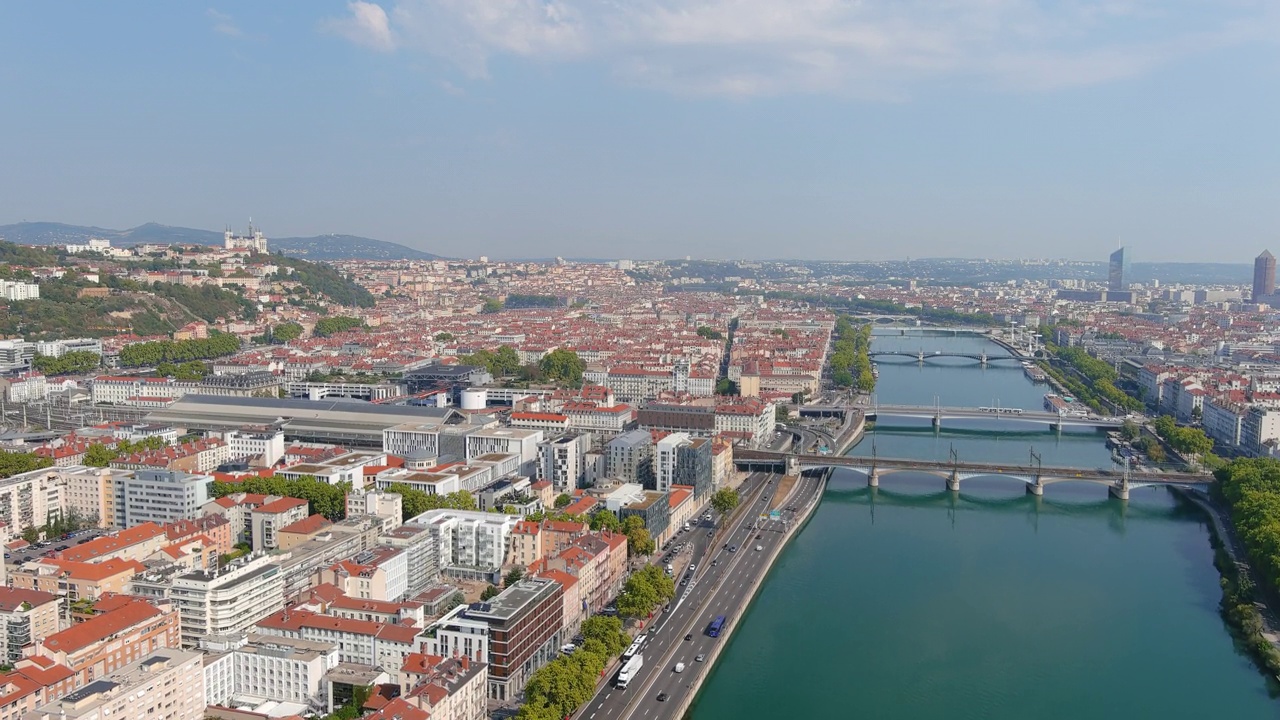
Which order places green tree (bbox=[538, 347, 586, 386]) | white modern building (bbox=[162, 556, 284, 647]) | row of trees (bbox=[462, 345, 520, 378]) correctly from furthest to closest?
row of trees (bbox=[462, 345, 520, 378]), green tree (bbox=[538, 347, 586, 386]), white modern building (bbox=[162, 556, 284, 647])

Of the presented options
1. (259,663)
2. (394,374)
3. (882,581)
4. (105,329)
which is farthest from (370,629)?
(105,329)

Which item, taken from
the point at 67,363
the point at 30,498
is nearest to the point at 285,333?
the point at 67,363

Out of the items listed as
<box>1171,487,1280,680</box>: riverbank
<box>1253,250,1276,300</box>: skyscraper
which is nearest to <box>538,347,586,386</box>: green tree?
<box>1171,487,1280,680</box>: riverbank

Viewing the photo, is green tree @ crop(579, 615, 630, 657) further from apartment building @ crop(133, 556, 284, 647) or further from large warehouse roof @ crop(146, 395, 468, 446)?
large warehouse roof @ crop(146, 395, 468, 446)

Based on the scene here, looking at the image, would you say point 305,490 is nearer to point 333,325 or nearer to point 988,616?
point 988,616

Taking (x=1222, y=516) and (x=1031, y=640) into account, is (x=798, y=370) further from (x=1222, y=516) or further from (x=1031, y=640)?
(x=1031, y=640)

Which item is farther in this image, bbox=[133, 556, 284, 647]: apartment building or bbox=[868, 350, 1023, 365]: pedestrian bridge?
bbox=[868, 350, 1023, 365]: pedestrian bridge
